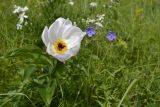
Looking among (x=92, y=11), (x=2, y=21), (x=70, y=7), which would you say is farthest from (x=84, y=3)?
(x=2, y=21)

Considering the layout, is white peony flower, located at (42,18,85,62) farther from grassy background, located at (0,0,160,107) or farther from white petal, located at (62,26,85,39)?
grassy background, located at (0,0,160,107)

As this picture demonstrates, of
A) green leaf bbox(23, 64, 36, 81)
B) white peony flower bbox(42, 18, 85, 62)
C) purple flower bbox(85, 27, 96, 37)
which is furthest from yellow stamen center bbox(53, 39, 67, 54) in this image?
purple flower bbox(85, 27, 96, 37)

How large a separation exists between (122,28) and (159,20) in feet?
1.87

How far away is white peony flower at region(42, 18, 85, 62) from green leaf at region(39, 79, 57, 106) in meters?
0.12

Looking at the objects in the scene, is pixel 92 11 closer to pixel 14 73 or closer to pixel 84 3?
pixel 84 3

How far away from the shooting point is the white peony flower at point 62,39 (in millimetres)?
1987

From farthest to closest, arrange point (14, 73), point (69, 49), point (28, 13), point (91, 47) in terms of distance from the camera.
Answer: point (28, 13), point (91, 47), point (14, 73), point (69, 49)

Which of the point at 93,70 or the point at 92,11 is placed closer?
the point at 93,70

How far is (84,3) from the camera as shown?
3.94 metres

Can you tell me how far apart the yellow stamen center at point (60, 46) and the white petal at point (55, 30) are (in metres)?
0.02

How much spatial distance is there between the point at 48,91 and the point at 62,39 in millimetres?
249

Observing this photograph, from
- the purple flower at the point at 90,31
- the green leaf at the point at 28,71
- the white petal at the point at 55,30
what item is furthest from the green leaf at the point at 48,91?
the purple flower at the point at 90,31

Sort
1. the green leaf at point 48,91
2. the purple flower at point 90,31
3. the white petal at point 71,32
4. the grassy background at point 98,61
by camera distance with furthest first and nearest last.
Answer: the purple flower at point 90,31 → the grassy background at point 98,61 → the white petal at point 71,32 → the green leaf at point 48,91

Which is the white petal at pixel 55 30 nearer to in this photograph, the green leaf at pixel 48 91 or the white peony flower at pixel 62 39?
the white peony flower at pixel 62 39
